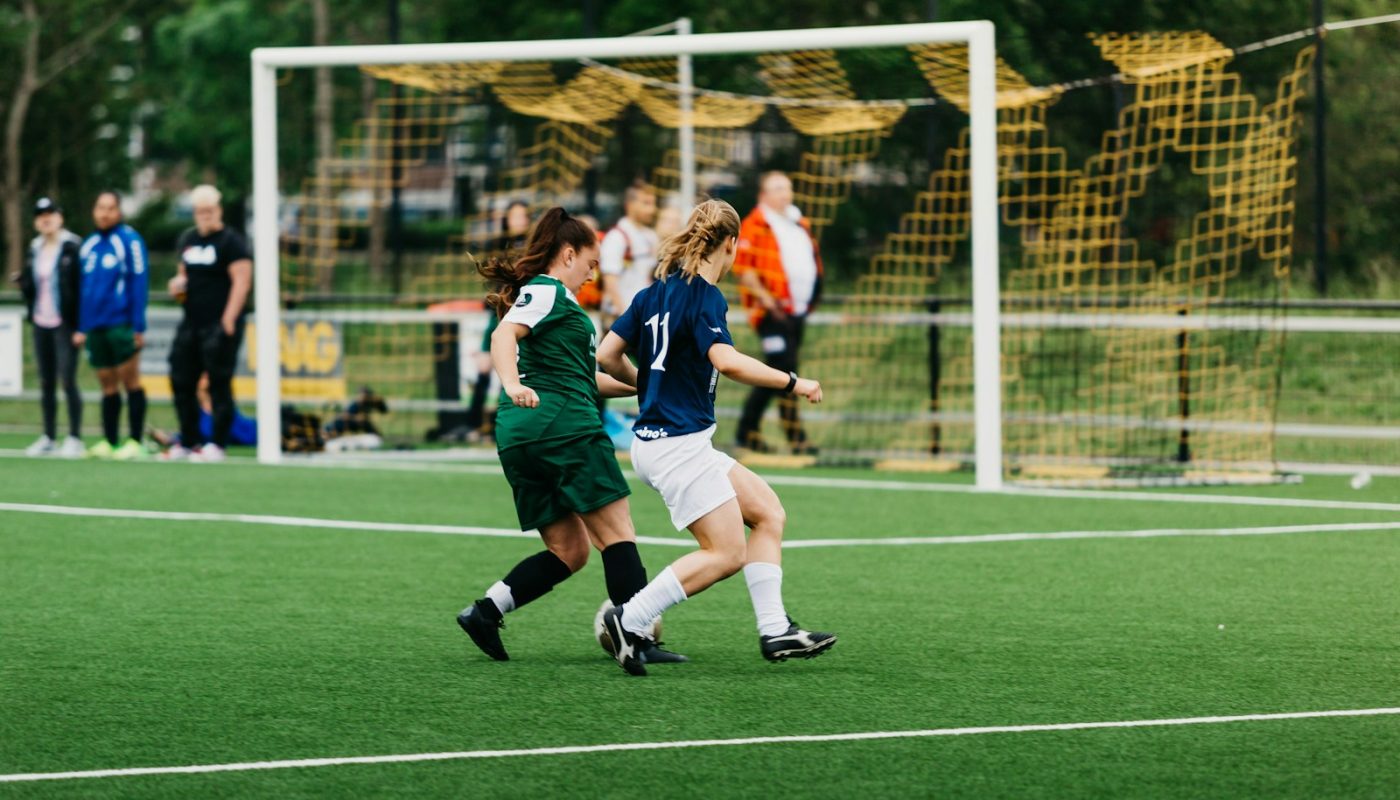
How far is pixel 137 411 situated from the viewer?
15.2 m

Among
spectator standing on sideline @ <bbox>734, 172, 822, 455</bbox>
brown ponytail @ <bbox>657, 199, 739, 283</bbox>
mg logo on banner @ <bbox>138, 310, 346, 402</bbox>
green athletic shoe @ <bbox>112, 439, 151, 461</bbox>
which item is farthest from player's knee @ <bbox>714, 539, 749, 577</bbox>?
mg logo on banner @ <bbox>138, 310, 346, 402</bbox>

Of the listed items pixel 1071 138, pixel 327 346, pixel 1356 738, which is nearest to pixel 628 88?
pixel 327 346

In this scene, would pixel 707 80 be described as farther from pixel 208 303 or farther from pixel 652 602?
pixel 652 602

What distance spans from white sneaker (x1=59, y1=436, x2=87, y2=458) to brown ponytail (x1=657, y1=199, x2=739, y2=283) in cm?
989

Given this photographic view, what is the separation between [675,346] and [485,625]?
1.26 m

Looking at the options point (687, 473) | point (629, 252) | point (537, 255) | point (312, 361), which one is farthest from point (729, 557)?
point (312, 361)

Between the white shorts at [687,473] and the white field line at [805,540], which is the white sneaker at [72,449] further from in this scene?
the white shorts at [687,473]

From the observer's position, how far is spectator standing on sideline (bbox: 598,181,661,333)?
14.1 metres

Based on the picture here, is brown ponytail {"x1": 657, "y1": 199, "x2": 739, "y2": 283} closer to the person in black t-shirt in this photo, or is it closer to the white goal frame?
the white goal frame

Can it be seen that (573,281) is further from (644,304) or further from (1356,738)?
(1356,738)

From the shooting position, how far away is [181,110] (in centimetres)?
4356

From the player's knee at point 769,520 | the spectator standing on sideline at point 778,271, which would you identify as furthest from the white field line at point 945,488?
the player's knee at point 769,520

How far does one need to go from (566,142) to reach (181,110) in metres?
25.7

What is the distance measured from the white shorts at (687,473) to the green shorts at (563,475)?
165 millimetres
